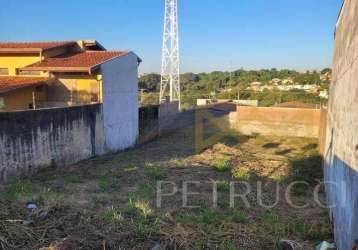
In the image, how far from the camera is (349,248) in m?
3.78

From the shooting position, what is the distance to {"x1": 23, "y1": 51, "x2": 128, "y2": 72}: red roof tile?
1475cm

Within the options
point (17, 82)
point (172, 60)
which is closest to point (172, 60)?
point (172, 60)

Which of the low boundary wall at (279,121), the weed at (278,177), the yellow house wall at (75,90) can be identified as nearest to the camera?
the weed at (278,177)

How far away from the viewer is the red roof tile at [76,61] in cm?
1475

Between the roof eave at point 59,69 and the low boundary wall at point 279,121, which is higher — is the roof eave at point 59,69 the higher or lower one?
the higher one

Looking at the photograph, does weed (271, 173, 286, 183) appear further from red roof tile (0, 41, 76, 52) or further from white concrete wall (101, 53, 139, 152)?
red roof tile (0, 41, 76, 52)

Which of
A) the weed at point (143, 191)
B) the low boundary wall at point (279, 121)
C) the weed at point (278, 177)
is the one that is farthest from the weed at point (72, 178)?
the low boundary wall at point (279, 121)

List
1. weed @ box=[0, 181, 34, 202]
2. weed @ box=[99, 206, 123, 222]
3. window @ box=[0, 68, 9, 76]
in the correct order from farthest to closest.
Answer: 1. window @ box=[0, 68, 9, 76]
2. weed @ box=[0, 181, 34, 202]
3. weed @ box=[99, 206, 123, 222]

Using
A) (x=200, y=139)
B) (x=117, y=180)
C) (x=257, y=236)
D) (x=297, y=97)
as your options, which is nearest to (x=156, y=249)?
(x=257, y=236)

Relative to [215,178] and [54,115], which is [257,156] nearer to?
[215,178]

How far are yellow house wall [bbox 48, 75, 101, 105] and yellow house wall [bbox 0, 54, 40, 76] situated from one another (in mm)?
1873

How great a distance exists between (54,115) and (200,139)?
380 inches

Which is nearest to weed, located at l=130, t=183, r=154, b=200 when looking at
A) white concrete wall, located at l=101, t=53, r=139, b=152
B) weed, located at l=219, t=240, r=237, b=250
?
weed, located at l=219, t=240, r=237, b=250

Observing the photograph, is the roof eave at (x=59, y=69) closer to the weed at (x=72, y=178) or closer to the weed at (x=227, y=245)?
the weed at (x=72, y=178)
